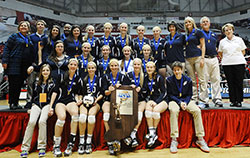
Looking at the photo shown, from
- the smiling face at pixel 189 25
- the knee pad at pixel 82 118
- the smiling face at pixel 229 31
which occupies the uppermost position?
the smiling face at pixel 189 25

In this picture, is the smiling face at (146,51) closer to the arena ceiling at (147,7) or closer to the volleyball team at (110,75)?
the volleyball team at (110,75)

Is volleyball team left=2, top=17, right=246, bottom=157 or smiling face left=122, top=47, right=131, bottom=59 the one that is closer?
volleyball team left=2, top=17, right=246, bottom=157

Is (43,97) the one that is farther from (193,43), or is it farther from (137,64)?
(193,43)

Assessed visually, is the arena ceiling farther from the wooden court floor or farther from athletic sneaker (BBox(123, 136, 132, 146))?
athletic sneaker (BBox(123, 136, 132, 146))

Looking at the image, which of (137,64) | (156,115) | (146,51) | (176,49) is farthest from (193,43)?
(156,115)

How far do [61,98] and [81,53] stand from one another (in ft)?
4.03

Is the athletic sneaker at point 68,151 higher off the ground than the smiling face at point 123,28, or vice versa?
the smiling face at point 123,28

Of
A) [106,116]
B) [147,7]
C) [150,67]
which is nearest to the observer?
[106,116]

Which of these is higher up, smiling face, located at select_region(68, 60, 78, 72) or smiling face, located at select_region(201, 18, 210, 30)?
smiling face, located at select_region(201, 18, 210, 30)

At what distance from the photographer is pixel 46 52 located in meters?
3.39

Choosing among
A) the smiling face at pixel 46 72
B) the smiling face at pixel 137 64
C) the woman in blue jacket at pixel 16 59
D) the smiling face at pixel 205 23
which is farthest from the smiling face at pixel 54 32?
the smiling face at pixel 205 23

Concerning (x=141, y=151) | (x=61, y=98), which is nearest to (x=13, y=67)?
(x=61, y=98)

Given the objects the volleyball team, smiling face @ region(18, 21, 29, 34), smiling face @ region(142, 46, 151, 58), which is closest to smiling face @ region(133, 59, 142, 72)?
the volleyball team

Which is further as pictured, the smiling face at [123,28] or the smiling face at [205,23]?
the smiling face at [123,28]
